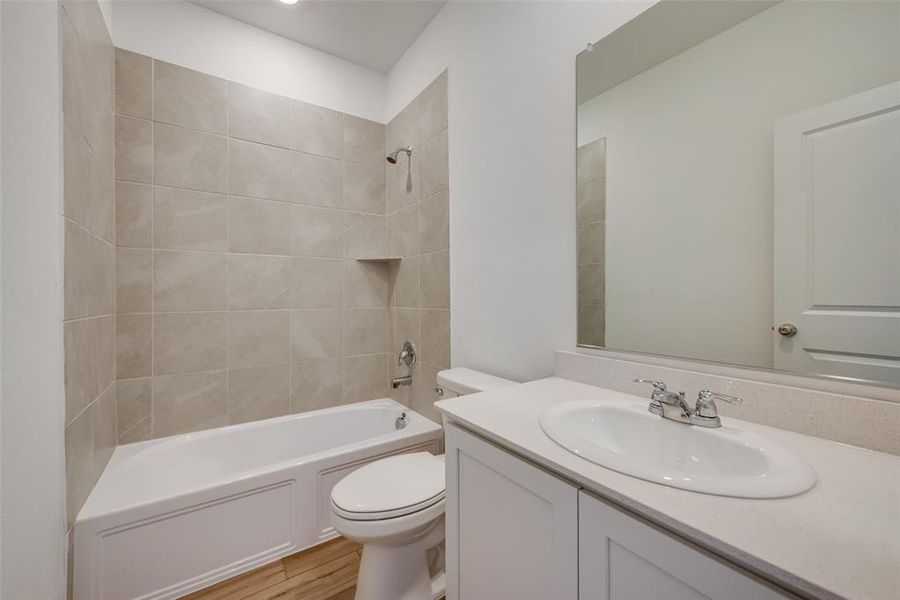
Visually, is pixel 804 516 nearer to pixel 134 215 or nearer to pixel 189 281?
pixel 189 281

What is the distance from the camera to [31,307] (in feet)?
2.97

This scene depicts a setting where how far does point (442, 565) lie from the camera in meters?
1.40

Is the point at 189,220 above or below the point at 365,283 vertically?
above

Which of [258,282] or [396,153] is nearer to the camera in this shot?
[258,282]

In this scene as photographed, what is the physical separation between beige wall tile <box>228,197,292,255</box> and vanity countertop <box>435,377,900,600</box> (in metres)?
1.86

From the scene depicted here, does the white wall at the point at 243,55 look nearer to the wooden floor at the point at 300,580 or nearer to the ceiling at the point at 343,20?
the ceiling at the point at 343,20

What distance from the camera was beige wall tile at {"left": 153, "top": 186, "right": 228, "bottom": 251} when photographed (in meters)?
1.77

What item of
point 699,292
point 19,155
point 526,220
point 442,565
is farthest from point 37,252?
point 699,292

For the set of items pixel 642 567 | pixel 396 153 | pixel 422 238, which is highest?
pixel 396 153

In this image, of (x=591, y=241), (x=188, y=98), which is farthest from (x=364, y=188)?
(x=591, y=241)

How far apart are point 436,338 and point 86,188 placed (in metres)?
1.57

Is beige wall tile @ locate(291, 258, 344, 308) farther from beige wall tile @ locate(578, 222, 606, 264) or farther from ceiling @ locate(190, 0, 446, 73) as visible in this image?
beige wall tile @ locate(578, 222, 606, 264)

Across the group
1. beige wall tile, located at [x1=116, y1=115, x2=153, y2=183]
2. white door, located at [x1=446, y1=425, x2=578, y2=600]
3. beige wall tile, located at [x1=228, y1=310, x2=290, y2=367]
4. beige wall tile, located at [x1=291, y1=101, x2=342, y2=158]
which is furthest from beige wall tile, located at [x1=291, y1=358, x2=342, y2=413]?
white door, located at [x1=446, y1=425, x2=578, y2=600]

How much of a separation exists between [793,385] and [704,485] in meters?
0.46
